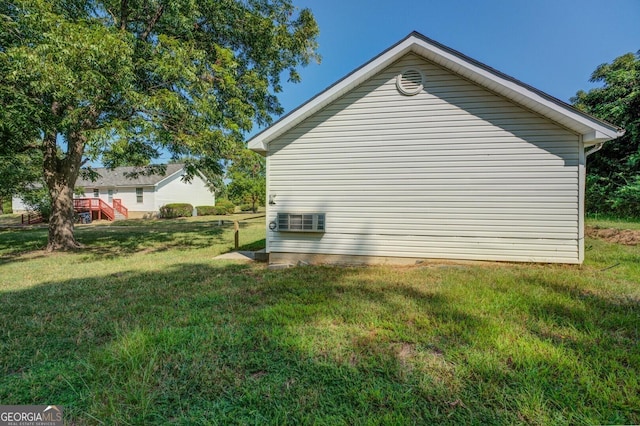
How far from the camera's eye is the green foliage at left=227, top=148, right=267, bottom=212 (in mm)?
8913

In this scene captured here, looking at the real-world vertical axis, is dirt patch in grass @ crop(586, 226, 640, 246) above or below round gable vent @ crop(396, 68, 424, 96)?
below

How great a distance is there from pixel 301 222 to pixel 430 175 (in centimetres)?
289

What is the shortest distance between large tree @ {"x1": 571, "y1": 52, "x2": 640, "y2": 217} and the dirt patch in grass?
5938 mm

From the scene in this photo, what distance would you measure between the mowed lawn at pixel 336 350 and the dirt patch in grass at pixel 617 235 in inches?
157

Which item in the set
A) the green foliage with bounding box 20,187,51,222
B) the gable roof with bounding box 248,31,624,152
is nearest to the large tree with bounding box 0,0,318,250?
the gable roof with bounding box 248,31,624,152

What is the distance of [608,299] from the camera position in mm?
3572

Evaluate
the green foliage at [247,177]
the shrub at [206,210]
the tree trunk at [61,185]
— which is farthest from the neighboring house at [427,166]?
the shrub at [206,210]

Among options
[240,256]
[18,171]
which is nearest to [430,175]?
[240,256]

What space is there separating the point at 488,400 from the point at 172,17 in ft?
35.0

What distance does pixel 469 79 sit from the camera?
5469mm

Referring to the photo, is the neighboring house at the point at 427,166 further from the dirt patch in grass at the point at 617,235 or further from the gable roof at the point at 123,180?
the gable roof at the point at 123,180

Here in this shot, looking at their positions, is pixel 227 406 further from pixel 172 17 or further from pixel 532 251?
pixel 172 17

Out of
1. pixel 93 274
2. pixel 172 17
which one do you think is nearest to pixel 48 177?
pixel 93 274
